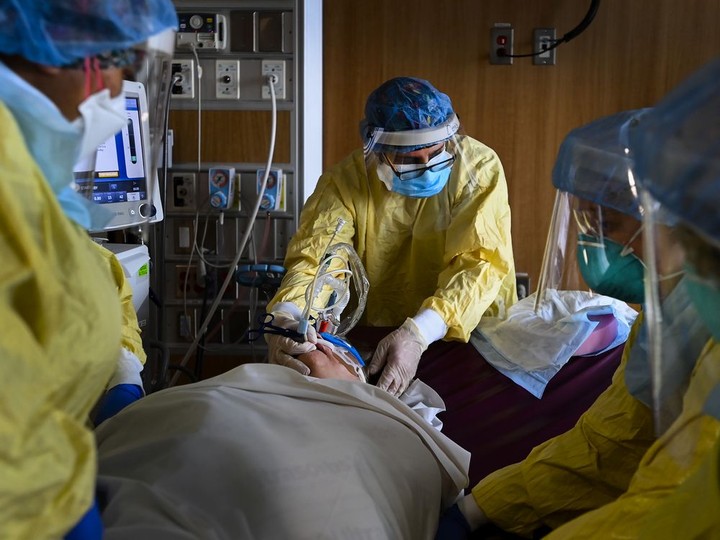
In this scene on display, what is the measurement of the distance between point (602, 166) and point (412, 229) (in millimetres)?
1239

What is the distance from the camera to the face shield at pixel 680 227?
2.21 ft

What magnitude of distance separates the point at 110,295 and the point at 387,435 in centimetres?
78

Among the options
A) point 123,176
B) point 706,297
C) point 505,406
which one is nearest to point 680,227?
point 706,297

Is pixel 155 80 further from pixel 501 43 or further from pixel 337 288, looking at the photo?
pixel 501 43

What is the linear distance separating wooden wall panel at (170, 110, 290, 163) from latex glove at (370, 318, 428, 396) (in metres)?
1.37

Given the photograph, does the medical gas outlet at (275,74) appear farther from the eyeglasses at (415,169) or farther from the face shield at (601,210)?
the face shield at (601,210)

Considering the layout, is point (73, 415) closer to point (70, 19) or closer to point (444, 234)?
point (70, 19)

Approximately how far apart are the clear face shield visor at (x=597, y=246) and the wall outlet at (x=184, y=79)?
214 cm

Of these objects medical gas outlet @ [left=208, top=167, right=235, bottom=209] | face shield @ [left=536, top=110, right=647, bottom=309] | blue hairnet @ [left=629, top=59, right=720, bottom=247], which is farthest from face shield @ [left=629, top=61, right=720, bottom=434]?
medical gas outlet @ [left=208, top=167, right=235, bottom=209]

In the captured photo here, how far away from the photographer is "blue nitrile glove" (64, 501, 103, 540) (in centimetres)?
89

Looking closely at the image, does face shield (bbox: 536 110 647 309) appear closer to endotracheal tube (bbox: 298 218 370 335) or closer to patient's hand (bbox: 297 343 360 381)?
patient's hand (bbox: 297 343 360 381)

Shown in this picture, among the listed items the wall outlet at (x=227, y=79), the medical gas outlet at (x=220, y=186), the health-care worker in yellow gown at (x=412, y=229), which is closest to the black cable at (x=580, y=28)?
the health-care worker in yellow gown at (x=412, y=229)

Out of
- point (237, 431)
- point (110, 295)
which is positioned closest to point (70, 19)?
point (110, 295)

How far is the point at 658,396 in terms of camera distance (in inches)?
38.0
